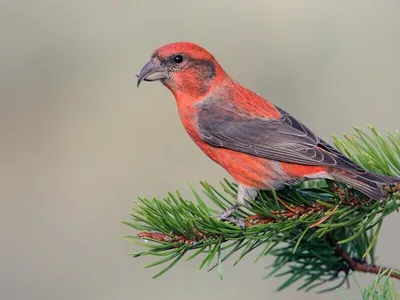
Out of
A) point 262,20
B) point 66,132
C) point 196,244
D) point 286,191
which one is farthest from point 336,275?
point 262,20

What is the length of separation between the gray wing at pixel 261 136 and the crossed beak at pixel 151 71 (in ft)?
1.09

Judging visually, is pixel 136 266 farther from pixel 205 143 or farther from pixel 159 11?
pixel 159 11

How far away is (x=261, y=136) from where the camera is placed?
163 inches

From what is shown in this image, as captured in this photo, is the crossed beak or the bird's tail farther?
the crossed beak

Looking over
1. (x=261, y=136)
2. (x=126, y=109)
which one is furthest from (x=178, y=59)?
(x=126, y=109)

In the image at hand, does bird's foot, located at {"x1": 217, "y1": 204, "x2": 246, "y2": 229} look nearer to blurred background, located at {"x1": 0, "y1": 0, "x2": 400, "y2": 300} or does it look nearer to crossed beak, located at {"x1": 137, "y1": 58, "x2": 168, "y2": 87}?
crossed beak, located at {"x1": 137, "y1": 58, "x2": 168, "y2": 87}

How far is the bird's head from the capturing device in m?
4.20

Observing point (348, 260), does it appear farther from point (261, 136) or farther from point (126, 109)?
point (126, 109)

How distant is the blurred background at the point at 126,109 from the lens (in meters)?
6.38

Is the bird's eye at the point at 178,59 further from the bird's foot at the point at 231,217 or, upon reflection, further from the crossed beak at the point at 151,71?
the bird's foot at the point at 231,217

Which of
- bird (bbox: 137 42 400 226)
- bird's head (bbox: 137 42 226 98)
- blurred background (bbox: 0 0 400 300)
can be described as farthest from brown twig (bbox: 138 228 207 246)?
blurred background (bbox: 0 0 400 300)

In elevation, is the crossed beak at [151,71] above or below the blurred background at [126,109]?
below

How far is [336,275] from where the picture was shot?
3281 millimetres

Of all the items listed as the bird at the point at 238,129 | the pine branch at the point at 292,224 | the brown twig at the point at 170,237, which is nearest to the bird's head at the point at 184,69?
the bird at the point at 238,129
